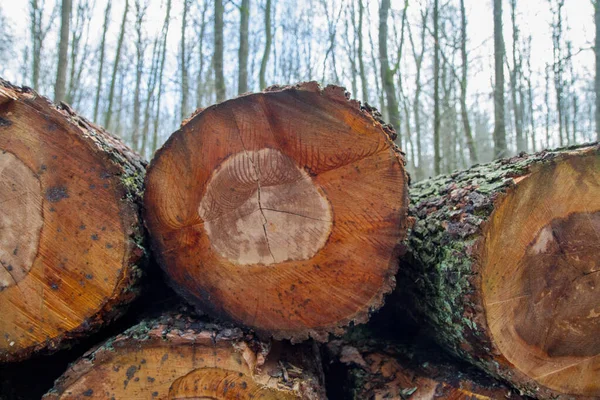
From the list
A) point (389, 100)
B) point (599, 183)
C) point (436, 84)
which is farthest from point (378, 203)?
point (436, 84)

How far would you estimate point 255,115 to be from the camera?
138 cm

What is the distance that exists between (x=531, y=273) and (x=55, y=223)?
176 centimetres

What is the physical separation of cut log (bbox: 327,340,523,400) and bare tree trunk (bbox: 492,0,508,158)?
6440 millimetres

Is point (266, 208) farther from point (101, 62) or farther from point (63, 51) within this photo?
point (101, 62)

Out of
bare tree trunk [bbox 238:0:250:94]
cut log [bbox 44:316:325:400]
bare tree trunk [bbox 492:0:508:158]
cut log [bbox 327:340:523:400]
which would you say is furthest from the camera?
bare tree trunk [bbox 492:0:508:158]

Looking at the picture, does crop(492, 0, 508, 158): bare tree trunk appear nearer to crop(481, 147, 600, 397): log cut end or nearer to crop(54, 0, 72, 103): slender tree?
crop(481, 147, 600, 397): log cut end

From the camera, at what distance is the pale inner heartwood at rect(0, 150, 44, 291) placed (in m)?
1.41

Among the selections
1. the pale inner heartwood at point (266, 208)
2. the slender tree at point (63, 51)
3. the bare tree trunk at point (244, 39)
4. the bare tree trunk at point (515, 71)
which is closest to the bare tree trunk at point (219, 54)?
the bare tree trunk at point (244, 39)

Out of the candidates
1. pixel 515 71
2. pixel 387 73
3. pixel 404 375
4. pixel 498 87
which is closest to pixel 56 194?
pixel 404 375

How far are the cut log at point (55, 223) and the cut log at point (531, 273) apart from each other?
1.23 metres

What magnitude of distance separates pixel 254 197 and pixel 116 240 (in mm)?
530

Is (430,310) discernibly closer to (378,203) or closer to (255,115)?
(378,203)

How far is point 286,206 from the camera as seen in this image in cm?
140

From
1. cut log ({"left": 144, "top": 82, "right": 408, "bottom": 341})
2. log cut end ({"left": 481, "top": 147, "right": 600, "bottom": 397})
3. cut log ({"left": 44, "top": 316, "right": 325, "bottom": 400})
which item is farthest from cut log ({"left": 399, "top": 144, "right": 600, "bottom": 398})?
cut log ({"left": 44, "top": 316, "right": 325, "bottom": 400})
